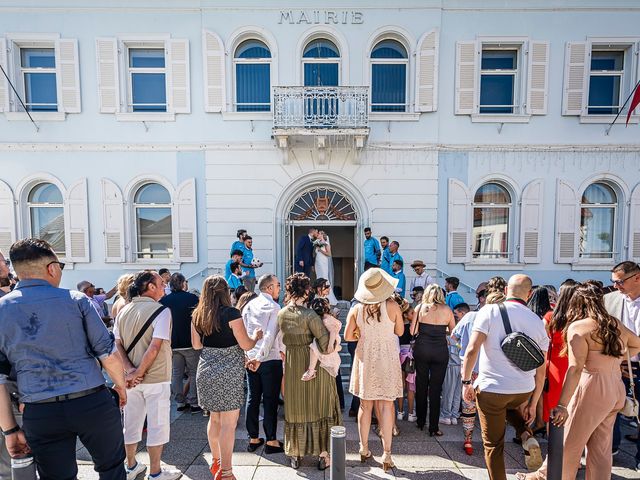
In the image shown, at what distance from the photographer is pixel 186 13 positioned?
8711 mm

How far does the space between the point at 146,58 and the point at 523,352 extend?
1051cm

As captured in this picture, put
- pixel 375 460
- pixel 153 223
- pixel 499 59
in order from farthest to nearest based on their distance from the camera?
pixel 153 223 → pixel 499 59 → pixel 375 460

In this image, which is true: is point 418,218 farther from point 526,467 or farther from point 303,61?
point 526,467

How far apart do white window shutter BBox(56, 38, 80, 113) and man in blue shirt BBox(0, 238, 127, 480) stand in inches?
337

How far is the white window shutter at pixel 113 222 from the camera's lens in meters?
8.95

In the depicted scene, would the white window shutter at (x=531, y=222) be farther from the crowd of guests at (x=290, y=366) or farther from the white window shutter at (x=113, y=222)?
the white window shutter at (x=113, y=222)

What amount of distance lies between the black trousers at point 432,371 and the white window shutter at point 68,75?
9.87 meters

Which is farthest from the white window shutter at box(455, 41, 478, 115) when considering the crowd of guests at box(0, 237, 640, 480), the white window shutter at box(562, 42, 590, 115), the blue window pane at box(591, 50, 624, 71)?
the crowd of guests at box(0, 237, 640, 480)

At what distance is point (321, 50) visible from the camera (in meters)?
9.03

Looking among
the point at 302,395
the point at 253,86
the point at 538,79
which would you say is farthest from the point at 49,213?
the point at 538,79

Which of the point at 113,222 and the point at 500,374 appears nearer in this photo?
the point at 500,374

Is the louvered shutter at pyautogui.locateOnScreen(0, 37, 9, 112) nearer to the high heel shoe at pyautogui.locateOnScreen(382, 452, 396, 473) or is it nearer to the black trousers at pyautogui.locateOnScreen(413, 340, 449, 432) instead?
the black trousers at pyautogui.locateOnScreen(413, 340, 449, 432)

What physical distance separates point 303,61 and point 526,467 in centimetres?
910

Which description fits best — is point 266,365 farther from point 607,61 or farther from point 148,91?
point 607,61
